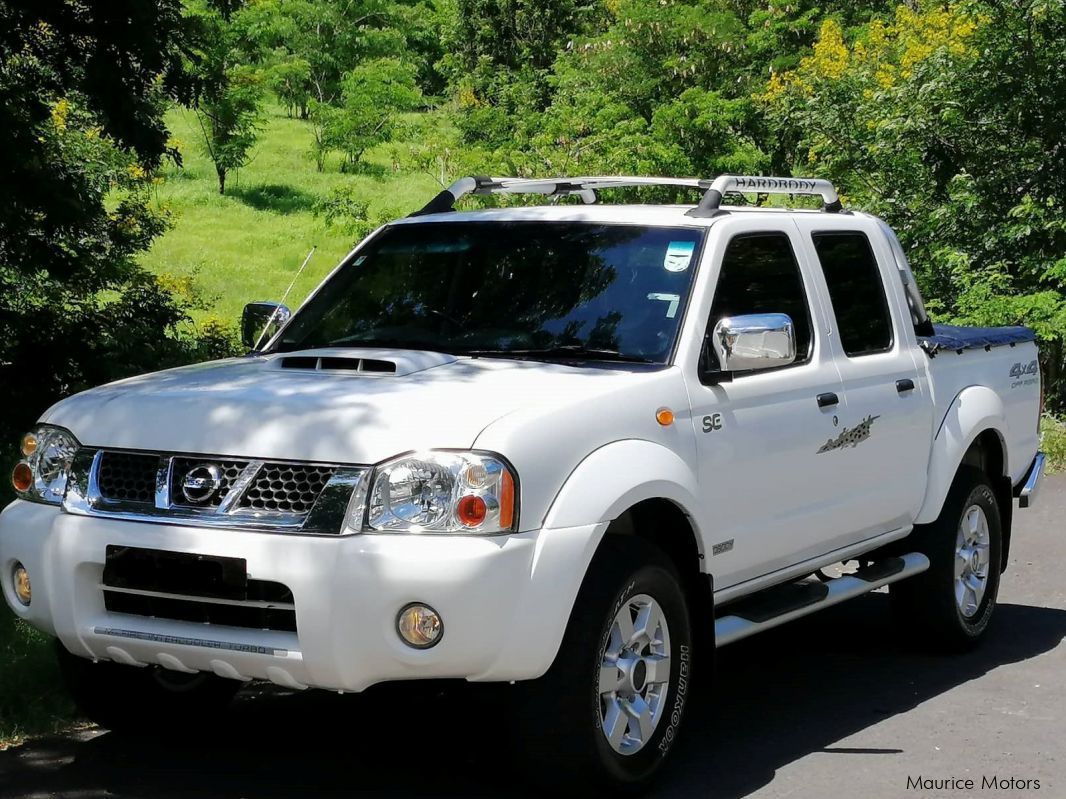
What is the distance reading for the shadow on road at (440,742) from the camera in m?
5.29

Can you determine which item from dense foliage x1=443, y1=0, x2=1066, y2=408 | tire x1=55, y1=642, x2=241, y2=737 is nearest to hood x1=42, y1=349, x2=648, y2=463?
tire x1=55, y1=642, x2=241, y2=737

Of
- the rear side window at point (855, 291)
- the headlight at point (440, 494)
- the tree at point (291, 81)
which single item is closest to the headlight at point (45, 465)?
the headlight at point (440, 494)

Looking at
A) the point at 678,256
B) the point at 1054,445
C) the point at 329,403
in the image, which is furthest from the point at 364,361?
the point at 1054,445

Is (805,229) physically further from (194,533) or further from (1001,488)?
(194,533)

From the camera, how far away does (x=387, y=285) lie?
6352mm

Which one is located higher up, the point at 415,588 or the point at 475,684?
the point at 415,588

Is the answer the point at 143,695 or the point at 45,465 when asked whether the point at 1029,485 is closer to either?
the point at 143,695

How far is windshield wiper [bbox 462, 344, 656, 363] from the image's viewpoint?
221 inches

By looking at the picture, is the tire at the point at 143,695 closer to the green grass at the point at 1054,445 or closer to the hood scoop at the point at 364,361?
the hood scoop at the point at 364,361

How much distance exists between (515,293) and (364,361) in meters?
0.79

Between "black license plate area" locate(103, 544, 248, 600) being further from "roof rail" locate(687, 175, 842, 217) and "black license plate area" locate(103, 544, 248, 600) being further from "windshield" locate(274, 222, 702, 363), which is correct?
"roof rail" locate(687, 175, 842, 217)

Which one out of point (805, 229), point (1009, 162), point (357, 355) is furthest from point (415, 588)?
point (1009, 162)

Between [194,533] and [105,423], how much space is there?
24.1 inches

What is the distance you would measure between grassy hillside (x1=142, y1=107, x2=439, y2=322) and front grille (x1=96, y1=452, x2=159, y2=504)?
1434cm
